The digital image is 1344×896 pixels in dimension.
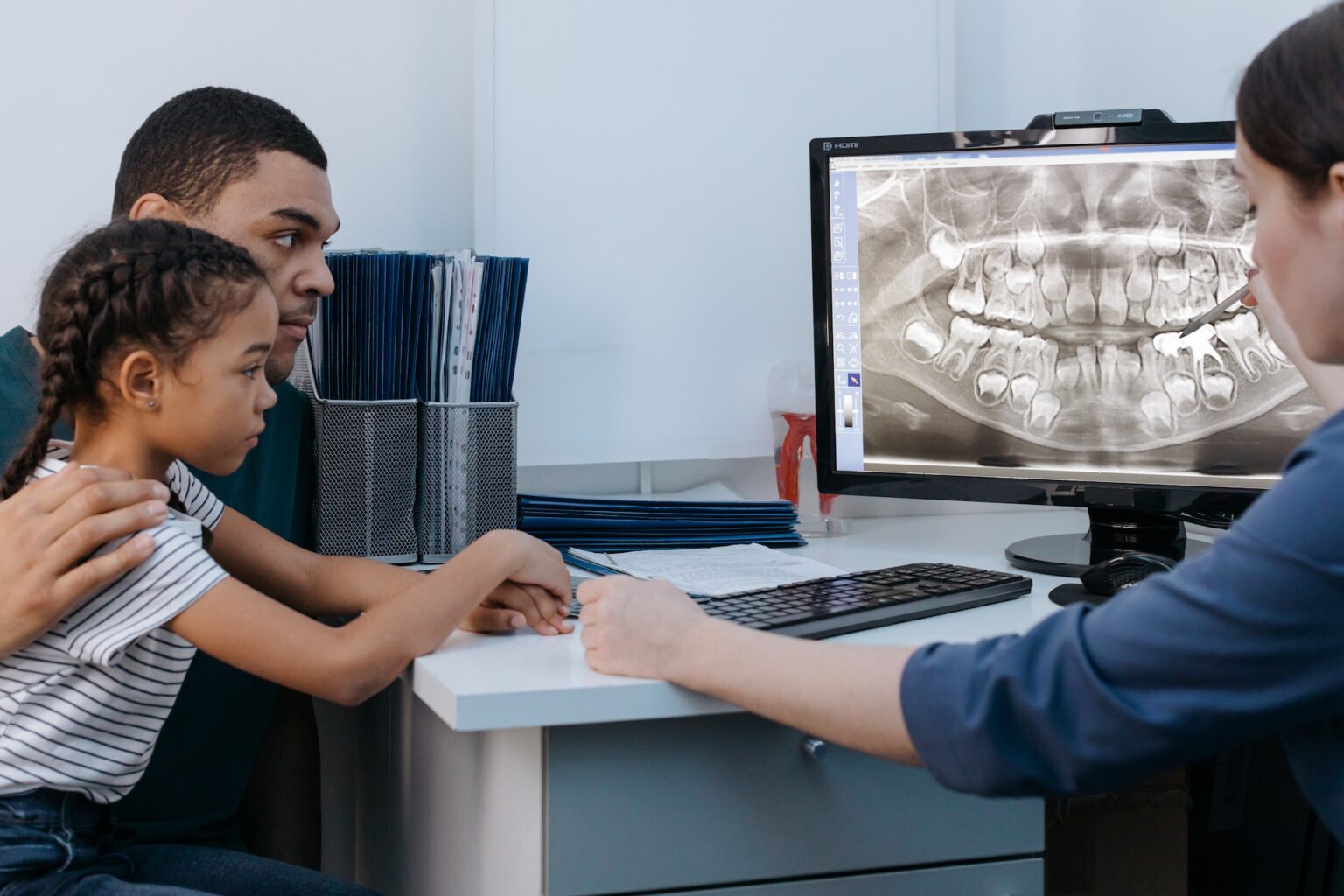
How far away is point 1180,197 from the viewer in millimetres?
1412

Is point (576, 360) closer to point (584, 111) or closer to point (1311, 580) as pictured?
point (584, 111)

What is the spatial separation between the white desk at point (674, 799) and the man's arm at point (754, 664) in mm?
26

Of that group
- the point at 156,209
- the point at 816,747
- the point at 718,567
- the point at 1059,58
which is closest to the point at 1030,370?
the point at 718,567

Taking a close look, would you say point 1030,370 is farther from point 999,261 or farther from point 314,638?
point 314,638

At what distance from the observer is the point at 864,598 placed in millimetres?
1128

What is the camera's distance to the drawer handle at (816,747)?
996mm

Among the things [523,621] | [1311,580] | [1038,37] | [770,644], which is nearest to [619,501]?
[523,621]

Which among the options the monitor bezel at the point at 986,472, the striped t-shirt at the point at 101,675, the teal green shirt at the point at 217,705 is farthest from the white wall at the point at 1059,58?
the striped t-shirt at the point at 101,675

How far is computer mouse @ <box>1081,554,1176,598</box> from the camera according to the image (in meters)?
1.23

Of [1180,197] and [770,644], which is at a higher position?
[1180,197]

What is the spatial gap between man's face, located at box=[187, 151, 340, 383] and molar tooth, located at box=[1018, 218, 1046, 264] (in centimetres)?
78

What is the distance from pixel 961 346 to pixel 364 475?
0.71m

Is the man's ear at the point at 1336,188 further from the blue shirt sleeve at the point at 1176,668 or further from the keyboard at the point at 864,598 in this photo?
the keyboard at the point at 864,598

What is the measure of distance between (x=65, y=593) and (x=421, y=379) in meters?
0.55
